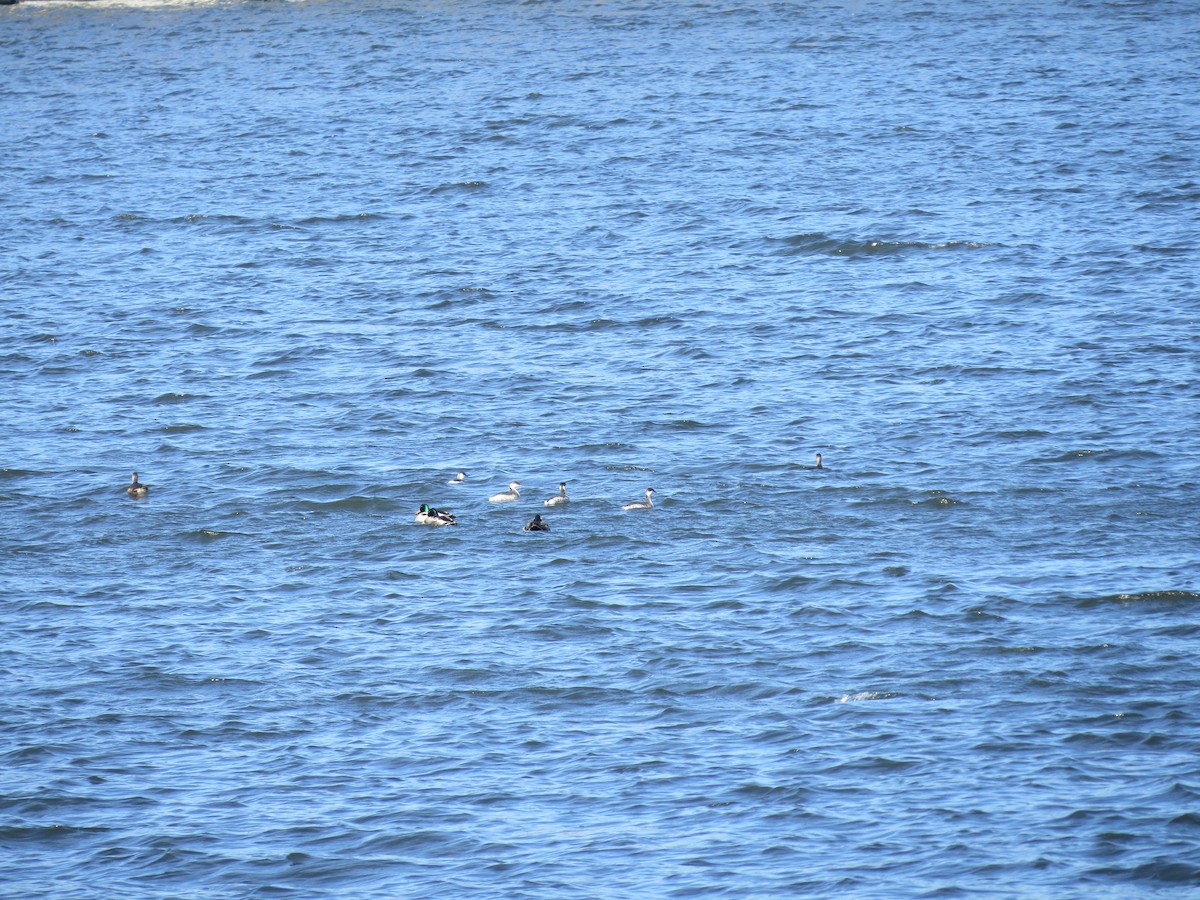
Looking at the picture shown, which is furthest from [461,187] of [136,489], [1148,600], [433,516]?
[1148,600]

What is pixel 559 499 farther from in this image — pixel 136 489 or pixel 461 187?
pixel 461 187

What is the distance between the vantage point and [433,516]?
24984 millimetres

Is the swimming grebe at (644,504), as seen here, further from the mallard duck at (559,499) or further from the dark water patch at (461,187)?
the dark water patch at (461,187)

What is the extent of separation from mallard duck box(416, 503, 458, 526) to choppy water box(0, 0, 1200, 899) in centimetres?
31

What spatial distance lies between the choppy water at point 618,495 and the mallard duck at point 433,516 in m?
0.31

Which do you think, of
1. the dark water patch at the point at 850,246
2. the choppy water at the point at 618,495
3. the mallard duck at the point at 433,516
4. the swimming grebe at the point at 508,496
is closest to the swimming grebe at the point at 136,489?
the choppy water at the point at 618,495

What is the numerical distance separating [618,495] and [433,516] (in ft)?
9.16

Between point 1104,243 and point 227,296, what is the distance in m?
18.6

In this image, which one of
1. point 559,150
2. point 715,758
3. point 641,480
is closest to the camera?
point 715,758

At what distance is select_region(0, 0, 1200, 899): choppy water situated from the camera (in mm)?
17484

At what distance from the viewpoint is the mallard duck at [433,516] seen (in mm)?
24891

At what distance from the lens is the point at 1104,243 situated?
120 feet

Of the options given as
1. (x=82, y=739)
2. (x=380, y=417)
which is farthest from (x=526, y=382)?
(x=82, y=739)

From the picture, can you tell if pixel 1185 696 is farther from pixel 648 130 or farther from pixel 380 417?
pixel 648 130
